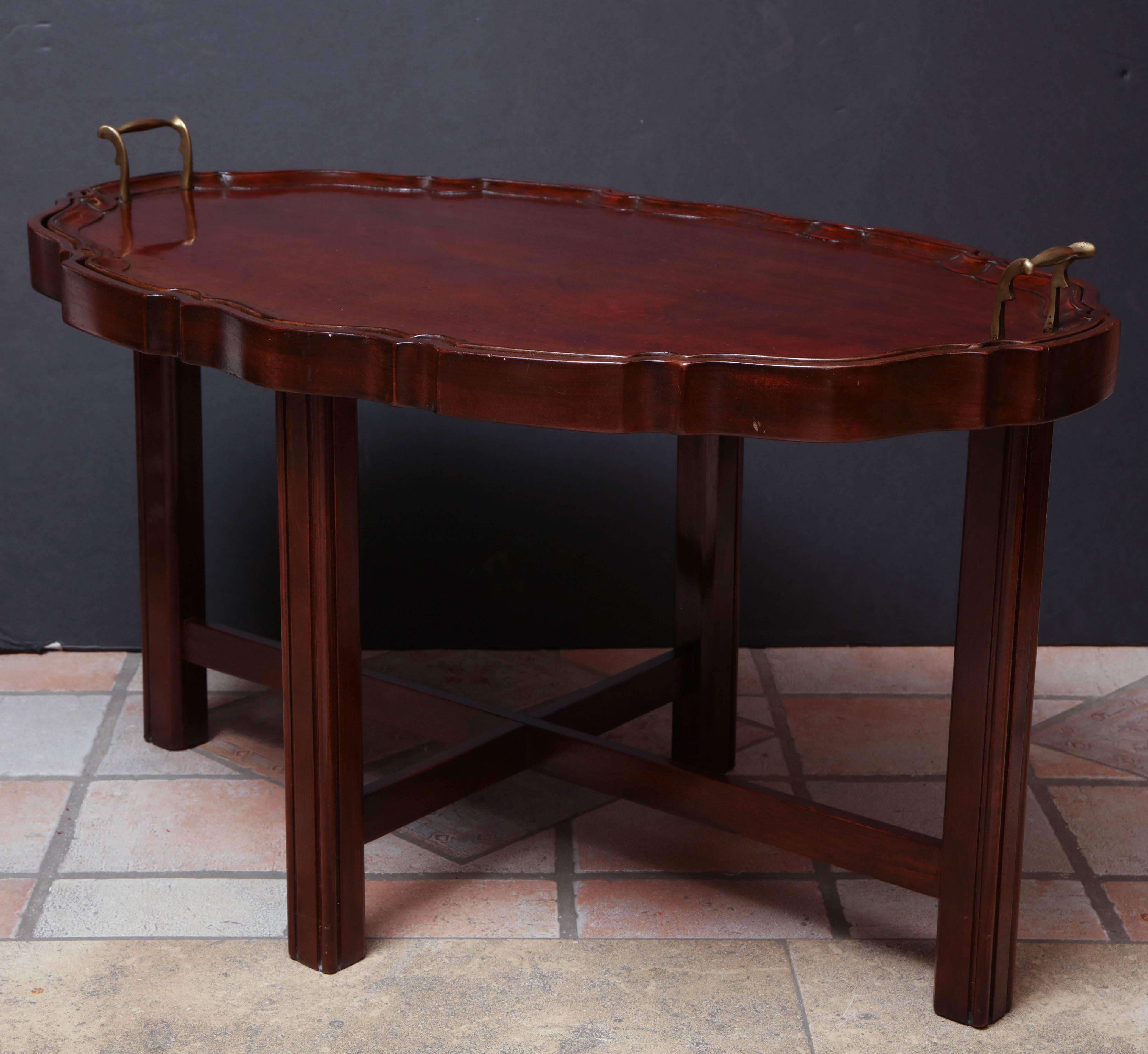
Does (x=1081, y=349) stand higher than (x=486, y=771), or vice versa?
(x=1081, y=349)

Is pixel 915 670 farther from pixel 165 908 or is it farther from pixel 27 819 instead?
pixel 27 819

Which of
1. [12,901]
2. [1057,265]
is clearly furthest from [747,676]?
[1057,265]

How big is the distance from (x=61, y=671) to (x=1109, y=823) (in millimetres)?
2202

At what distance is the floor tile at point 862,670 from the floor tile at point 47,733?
145 cm

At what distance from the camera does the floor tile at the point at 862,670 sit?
3.46 m

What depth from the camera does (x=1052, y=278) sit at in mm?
1910

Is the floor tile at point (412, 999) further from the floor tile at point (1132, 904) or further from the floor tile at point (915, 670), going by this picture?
the floor tile at point (915, 670)

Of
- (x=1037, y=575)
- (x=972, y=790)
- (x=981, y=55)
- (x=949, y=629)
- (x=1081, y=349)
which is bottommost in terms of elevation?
(x=949, y=629)

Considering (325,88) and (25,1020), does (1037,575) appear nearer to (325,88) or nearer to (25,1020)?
(25,1020)

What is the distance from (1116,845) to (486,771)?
111cm

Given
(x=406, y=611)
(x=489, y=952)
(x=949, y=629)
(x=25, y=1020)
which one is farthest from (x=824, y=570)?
(x=25, y=1020)

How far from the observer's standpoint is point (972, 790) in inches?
83.2

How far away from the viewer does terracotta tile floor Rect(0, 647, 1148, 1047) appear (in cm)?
247

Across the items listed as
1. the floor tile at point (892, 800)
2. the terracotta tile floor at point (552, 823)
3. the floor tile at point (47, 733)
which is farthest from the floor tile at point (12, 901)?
the floor tile at point (892, 800)
